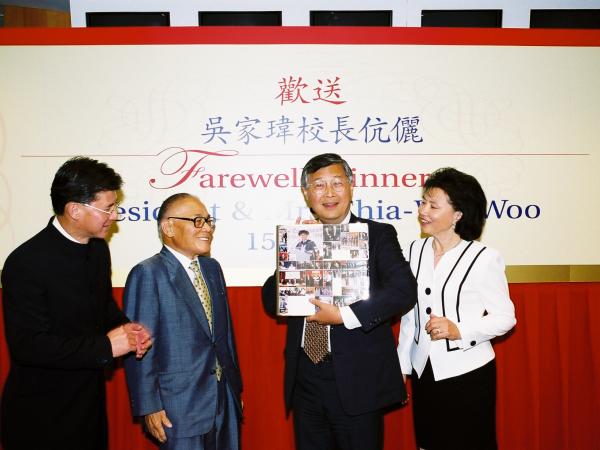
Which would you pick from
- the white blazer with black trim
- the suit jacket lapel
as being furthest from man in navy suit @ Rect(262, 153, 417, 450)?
the suit jacket lapel

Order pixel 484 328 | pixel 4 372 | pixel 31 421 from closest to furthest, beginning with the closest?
pixel 31 421, pixel 484 328, pixel 4 372

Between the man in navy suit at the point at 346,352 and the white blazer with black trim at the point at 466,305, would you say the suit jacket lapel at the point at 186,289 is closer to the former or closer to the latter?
the man in navy suit at the point at 346,352

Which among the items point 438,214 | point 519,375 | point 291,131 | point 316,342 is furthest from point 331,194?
point 519,375

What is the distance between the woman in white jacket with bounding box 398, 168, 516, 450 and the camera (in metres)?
2.06

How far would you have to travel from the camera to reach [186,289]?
6.23 feet

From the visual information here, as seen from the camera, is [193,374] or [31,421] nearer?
[31,421]

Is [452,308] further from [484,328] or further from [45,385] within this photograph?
[45,385]

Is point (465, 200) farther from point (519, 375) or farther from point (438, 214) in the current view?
point (519, 375)

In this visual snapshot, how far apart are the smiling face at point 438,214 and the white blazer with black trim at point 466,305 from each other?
0.39 feet

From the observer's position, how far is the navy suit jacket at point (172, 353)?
1829 mm

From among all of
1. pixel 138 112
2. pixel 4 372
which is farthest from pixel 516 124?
pixel 4 372

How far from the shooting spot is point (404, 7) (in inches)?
157

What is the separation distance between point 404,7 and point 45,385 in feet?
13.0

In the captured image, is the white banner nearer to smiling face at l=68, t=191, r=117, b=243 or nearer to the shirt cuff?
smiling face at l=68, t=191, r=117, b=243
